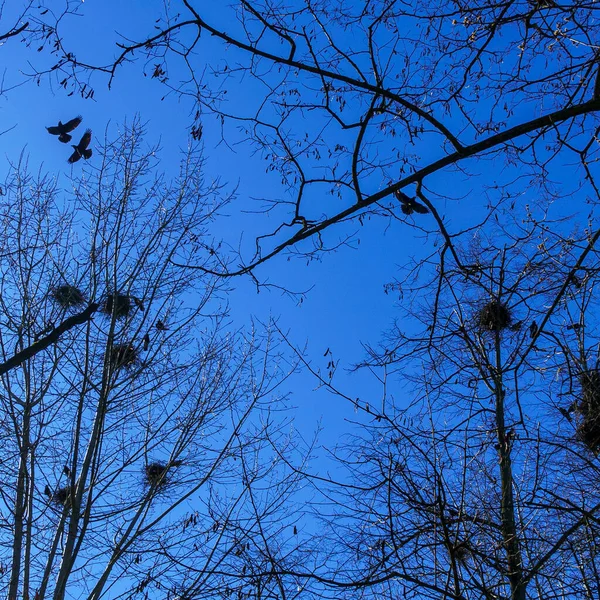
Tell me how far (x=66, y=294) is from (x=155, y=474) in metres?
1.81

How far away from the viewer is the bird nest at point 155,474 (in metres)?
5.61

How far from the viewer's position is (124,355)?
5.99 meters

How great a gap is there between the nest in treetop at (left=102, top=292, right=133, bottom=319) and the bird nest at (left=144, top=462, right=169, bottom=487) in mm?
1405

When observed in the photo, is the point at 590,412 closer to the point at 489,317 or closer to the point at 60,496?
the point at 489,317

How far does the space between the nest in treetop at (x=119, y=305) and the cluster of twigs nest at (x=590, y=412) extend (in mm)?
3983

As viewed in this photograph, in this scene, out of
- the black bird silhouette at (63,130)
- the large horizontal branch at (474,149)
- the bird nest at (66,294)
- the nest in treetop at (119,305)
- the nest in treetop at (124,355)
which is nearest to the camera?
the large horizontal branch at (474,149)

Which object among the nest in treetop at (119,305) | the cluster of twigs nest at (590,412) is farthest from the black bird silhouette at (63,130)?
the cluster of twigs nest at (590,412)

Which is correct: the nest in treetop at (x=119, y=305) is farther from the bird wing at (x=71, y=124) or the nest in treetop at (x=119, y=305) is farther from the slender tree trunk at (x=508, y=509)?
the slender tree trunk at (x=508, y=509)

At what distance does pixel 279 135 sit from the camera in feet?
11.3

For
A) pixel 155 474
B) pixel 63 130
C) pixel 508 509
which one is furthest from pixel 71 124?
pixel 508 509

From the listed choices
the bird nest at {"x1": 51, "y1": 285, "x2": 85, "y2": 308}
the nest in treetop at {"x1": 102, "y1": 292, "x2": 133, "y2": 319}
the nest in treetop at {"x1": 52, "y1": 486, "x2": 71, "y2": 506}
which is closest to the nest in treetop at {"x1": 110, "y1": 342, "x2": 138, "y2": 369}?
the nest in treetop at {"x1": 102, "y1": 292, "x2": 133, "y2": 319}

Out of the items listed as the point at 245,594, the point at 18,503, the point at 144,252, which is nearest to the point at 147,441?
the point at 18,503

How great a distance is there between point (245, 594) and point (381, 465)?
107 cm

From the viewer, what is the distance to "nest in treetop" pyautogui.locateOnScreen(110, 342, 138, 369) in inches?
235
